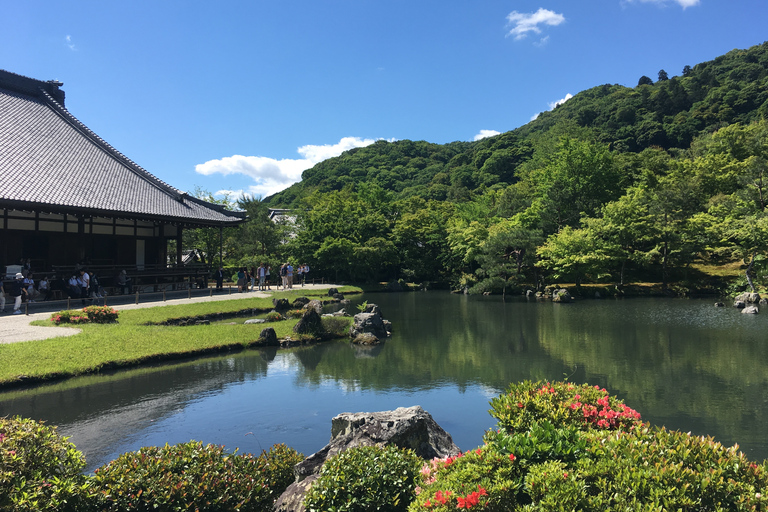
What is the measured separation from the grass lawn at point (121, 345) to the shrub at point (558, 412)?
10116mm

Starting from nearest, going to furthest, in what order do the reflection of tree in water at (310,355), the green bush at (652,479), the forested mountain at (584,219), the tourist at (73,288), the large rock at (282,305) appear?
the green bush at (652,479) < the reflection of tree in water at (310,355) < the tourist at (73,288) < the large rock at (282,305) < the forested mountain at (584,219)

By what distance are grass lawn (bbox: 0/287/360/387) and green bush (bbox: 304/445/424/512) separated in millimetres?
8901

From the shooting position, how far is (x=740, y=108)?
5900 centimetres

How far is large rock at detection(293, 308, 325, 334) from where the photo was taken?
15.9 meters

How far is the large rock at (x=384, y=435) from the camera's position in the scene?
4636 millimetres

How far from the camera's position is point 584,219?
34.3 meters

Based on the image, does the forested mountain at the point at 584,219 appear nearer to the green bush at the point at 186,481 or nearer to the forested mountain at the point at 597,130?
the forested mountain at the point at 597,130

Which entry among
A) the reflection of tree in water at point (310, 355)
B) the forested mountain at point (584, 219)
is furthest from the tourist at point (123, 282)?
the reflection of tree in water at point (310, 355)

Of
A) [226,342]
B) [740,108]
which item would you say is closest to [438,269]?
[226,342]

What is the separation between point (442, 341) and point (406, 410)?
1090 cm

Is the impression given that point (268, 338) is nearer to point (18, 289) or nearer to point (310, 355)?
point (310, 355)

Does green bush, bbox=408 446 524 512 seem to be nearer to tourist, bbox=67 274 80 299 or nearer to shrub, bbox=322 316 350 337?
shrub, bbox=322 316 350 337

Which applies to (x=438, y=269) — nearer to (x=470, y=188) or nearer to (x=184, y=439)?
(x=470, y=188)

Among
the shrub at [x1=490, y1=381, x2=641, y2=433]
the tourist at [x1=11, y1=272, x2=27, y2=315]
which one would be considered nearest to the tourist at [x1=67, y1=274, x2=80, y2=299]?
the tourist at [x1=11, y1=272, x2=27, y2=315]
